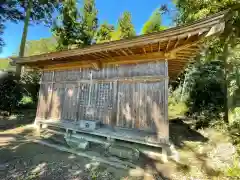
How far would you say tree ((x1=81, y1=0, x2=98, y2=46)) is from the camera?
19.2m

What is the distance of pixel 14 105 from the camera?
10.4 m

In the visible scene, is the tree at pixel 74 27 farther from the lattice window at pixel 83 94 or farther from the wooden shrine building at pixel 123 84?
the lattice window at pixel 83 94

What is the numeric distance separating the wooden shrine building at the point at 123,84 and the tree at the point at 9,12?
26.1 feet

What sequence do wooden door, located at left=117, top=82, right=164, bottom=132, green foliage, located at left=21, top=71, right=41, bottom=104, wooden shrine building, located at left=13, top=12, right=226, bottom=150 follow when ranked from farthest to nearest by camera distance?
green foliage, located at left=21, top=71, right=41, bottom=104, wooden door, located at left=117, top=82, right=164, bottom=132, wooden shrine building, located at left=13, top=12, right=226, bottom=150

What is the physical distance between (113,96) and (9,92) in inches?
328

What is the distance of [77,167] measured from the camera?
157 inches

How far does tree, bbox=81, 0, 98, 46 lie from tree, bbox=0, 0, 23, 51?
23.9 feet

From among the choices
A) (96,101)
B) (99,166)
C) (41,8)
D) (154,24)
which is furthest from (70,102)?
(154,24)

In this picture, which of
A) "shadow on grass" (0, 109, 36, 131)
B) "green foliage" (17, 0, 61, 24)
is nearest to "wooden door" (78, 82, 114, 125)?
"shadow on grass" (0, 109, 36, 131)

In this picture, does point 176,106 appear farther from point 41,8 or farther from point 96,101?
point 41,8

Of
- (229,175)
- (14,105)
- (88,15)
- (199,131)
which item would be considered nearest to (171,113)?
(199,131)

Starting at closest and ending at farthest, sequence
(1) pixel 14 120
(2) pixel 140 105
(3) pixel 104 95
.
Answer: (2) pixel 140 105
(3) pixel 104 95
(1) pixel 14 120

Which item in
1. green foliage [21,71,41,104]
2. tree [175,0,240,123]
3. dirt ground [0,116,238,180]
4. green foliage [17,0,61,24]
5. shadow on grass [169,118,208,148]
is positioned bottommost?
dirt ground [0,116,238,180]

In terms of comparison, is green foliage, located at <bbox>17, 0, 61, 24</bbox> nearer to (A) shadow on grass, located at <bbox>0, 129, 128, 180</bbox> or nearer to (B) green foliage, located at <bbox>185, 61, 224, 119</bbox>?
(A) shadow on grass, located at <bbox>0, 129, 128, 180</bbox>
